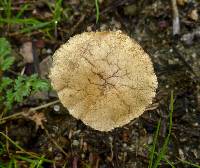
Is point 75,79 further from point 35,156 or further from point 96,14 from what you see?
point 96,14

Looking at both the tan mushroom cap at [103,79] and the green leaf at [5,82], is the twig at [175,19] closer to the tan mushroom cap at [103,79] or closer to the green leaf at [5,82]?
the tan mushroom cap at [103,79]

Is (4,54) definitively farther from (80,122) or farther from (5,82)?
(80,122)

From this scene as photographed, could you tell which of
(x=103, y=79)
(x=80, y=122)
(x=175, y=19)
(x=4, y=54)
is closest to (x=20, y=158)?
(x=80, y=122)

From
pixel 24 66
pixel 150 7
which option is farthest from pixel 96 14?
pixel 24 66

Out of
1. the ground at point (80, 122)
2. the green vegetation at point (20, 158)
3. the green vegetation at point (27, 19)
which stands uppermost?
the green vegetation at point (27, 19)

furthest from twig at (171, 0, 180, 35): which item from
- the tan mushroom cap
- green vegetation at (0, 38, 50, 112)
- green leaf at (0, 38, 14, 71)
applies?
green leaf at (0, 38, 14, 71)

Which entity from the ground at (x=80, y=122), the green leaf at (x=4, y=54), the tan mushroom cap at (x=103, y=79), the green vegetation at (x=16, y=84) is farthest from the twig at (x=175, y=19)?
the green leaf at (x=4, y=54)
